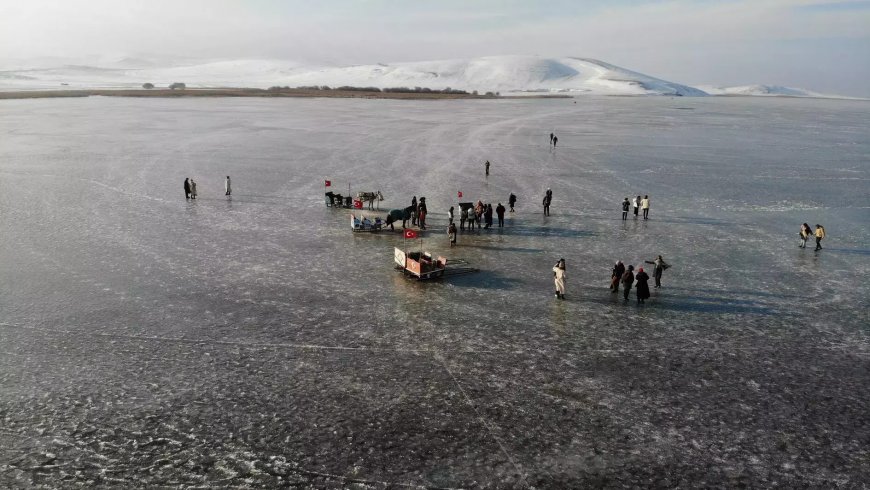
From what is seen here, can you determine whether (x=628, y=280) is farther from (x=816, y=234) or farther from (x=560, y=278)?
(x=816, y=234)

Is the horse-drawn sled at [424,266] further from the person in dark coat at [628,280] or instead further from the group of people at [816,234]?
the group of people at [816,234]

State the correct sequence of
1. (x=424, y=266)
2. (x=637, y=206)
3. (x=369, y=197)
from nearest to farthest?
(x=424, y=266) → (x=637, y=206) → (x=369, y=197)

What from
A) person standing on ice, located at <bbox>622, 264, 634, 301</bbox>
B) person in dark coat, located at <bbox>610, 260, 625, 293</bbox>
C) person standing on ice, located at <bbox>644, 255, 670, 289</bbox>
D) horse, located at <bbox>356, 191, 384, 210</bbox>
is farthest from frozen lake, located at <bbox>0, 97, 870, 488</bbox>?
horse, located at <bbox>356, 191, 384, 210</bbox>

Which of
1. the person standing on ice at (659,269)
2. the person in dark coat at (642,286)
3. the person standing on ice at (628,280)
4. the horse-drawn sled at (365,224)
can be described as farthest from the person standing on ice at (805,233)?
the horse-drawn sled at (365,224)

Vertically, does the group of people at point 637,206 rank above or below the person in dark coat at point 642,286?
above

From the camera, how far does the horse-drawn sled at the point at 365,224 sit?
22.6m

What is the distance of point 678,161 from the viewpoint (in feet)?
139

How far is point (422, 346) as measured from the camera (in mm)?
13148

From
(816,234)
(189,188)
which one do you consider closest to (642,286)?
(816,234)

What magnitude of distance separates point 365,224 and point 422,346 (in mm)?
10247

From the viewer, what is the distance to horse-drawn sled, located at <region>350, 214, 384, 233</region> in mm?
22625

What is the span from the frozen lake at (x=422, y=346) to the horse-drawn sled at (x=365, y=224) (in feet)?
2.54

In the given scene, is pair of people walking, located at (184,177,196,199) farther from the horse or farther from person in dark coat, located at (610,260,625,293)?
person in dark coat, located at (610,260,625,293)

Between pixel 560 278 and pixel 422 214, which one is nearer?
pixel 560 278
